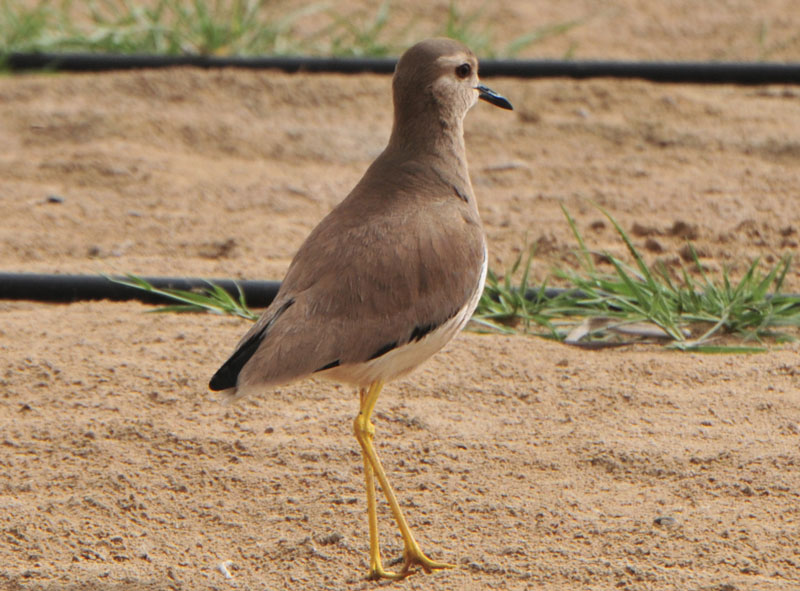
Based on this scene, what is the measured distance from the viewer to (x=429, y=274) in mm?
3604

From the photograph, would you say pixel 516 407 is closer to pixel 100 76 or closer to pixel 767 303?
pixel 767 303

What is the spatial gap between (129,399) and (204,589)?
3.99 feet

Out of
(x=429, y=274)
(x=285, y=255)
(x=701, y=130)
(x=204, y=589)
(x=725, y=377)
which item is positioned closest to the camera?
(x=204, y=589)

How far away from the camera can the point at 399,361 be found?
3553 millimetres

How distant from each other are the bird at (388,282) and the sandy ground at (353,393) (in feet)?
1.04

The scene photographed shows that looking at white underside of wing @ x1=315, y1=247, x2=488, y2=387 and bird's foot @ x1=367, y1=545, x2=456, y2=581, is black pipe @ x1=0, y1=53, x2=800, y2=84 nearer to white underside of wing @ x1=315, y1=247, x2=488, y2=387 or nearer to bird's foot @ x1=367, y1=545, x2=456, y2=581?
white underside of wing @ x1=315, y1=247, x2=488, y2=387

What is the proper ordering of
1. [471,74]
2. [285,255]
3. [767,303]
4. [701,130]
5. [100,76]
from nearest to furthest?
[471,74]
[767,303]
[285,255]
[701,130]
[100,76]

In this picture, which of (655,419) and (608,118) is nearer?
(655,419)

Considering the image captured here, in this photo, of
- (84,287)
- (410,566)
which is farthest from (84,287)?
(410,566)

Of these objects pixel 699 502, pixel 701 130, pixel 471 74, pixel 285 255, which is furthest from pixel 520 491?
pixel 701 130

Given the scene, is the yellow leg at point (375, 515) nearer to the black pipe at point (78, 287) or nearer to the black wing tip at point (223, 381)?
the black wing tip at point (223, 381)

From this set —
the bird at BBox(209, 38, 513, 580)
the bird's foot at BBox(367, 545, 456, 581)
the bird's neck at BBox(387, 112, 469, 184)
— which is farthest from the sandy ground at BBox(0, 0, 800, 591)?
the bird's neck at BBox(387, 112, 469, 184)

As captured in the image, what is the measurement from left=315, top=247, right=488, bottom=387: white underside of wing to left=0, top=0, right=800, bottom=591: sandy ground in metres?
0.45

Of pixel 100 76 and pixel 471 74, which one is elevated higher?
pixel 471 74
